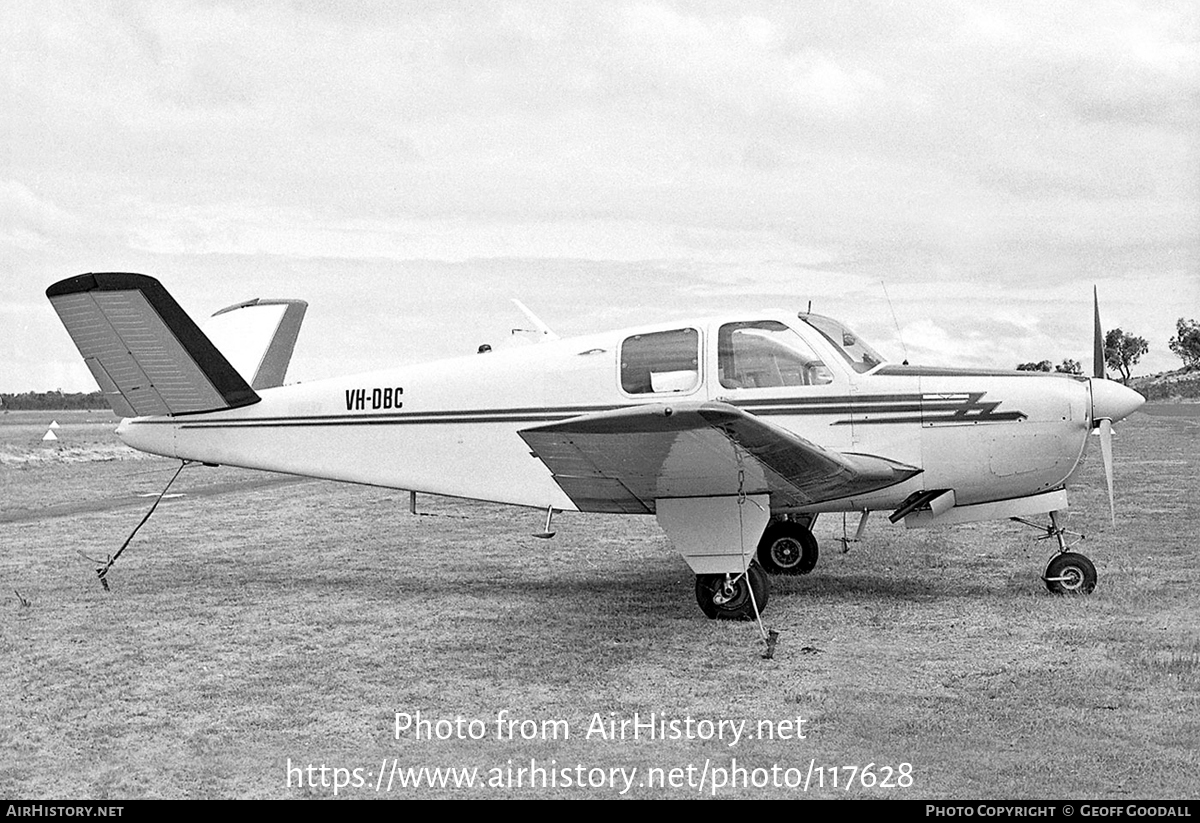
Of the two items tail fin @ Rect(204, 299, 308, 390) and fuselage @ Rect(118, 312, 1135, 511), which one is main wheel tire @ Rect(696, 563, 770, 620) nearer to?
fuselage @ Rect(118, 312, 1135, 511)

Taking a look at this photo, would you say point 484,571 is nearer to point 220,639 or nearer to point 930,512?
point 220,639

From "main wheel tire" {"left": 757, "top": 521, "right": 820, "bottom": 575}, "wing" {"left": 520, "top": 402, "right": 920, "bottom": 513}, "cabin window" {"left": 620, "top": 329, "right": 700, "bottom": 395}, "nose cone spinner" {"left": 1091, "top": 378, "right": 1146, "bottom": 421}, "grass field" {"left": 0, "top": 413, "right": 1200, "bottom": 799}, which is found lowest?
"grass field" {"left": 0, "top": 413, "right": 1200, "bottom": 799}

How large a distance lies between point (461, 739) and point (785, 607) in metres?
3.71

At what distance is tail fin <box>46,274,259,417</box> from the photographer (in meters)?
8.60

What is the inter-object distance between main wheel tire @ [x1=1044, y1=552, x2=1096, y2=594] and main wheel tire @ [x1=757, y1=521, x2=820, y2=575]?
214 centimetres

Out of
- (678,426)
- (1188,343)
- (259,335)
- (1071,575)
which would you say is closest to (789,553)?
(1071,575)

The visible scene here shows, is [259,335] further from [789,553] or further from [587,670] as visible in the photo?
[587,670]

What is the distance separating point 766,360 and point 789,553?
228cm

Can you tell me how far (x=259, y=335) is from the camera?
35.3 ft

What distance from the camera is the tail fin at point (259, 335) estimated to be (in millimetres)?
10562

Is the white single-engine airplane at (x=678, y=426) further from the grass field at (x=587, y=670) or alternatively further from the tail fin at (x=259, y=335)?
the tail fin at (x=259, y=335)

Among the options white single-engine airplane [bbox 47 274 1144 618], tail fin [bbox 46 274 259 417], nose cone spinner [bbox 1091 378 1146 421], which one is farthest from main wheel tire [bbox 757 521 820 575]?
tail fin [bbox 46 274 259 417]

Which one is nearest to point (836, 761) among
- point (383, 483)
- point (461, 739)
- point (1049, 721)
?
point (1049, 721)

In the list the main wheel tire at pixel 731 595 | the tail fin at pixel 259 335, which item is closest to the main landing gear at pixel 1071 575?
the main wheel tire at pixel 731 595
